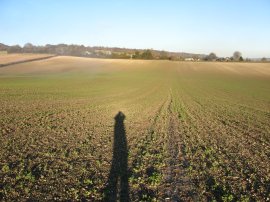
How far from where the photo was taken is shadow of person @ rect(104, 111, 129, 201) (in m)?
7.34

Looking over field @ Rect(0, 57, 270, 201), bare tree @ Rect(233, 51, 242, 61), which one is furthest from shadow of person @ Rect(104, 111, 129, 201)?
bare tree @ Rect(233, 51, 242, 61)

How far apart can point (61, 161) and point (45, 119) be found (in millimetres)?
7693

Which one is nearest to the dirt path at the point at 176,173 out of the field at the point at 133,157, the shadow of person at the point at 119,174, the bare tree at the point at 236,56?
the field at the point at 133,157

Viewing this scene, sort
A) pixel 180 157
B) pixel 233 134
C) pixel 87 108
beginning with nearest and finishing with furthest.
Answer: pixel 180 157, pixel 233 134, pixel 87 108

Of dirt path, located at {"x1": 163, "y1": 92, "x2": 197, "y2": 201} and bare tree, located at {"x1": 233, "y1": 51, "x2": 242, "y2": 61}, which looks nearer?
dirt path, located at {"x1": 163, "y1": 92, "x2": 197, "y2": 201}

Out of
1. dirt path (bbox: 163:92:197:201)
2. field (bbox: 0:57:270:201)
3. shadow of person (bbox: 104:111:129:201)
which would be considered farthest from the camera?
field (bbox: 0:57:270:201)

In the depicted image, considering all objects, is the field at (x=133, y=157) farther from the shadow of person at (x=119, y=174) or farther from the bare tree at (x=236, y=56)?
the bare tree at (x=236, y=56)

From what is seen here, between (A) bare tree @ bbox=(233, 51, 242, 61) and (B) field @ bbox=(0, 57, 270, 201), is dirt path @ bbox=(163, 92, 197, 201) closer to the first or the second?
(B) field @ bbox=(0, 57, 270, 201)

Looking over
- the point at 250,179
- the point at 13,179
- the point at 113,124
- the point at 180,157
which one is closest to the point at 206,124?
the point at 113,124

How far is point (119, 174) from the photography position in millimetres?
8656

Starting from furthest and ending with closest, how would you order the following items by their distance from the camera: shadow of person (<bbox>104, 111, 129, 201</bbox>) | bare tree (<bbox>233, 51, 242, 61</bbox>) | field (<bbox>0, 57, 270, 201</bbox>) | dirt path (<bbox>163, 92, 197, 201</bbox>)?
bare tree (<bbox>233, 51, 242, 61</bbox>) → field (<bbox>0, 57, 270, 201</bbox>) → dirt path (<bbox>163, 92, 197, 201</bbox>) → shadow of person (<bbox>104, 111, 129, 201</bbox>)

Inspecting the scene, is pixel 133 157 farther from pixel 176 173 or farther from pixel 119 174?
pixel 176 173

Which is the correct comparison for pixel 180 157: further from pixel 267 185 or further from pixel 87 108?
pixel 87 108

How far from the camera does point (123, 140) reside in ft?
41.0
